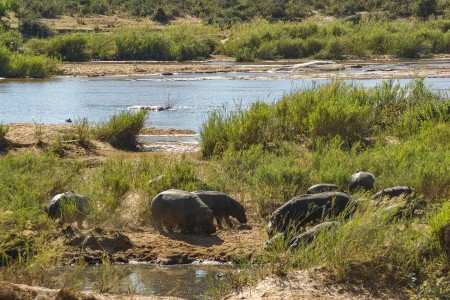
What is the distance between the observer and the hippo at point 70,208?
33.2 ft

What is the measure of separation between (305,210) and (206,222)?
3.62ft

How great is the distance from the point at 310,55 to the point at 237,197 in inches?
1190

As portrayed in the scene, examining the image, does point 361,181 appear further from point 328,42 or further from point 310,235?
point 328,42

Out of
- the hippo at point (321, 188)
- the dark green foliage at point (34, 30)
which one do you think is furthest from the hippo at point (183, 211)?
the dark green foliage at point (34, 30)

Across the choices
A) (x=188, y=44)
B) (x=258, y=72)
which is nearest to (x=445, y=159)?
(x=258, y=72)

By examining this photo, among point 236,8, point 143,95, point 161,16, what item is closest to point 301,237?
point 143,95

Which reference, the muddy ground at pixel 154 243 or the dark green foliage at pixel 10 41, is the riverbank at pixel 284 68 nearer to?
the dark green foliage at pixel 10 41

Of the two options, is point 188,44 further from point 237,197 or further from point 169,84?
point 237,197

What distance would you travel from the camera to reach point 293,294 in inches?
302

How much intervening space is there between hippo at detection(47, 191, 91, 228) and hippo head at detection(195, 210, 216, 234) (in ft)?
3.95

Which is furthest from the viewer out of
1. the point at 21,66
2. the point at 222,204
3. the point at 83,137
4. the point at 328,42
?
the point at 328,42

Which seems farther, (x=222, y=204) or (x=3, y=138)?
(x=3, y=138)

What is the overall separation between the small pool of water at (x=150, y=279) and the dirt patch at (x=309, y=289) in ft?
1.43

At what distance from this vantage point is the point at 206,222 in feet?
33.5
